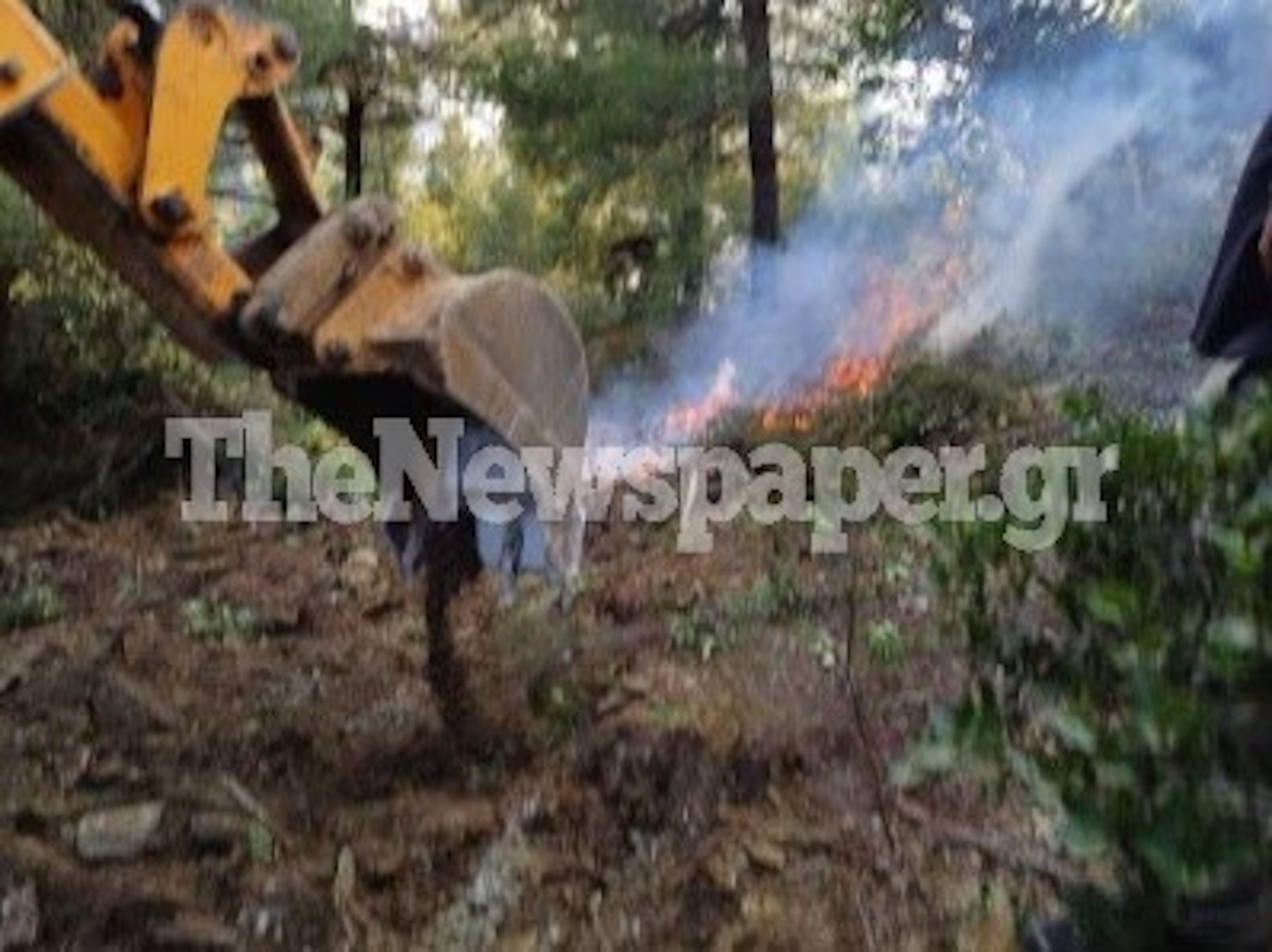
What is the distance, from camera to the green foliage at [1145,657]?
6.54 feet

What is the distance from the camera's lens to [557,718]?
518 centimetres

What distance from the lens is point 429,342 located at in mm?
4055

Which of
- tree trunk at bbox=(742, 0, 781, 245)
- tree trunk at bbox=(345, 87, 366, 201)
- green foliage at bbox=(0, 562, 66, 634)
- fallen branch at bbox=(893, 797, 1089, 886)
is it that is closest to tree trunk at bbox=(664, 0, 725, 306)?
tree trunk at bbox=(742, 0, 781, 245)

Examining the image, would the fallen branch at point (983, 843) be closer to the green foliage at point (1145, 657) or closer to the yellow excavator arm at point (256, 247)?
the green foliage at point (1145, 657)

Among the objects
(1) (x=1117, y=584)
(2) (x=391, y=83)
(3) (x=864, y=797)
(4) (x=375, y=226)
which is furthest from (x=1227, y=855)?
(2) (x=391, y=83)

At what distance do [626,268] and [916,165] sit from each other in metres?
2.94

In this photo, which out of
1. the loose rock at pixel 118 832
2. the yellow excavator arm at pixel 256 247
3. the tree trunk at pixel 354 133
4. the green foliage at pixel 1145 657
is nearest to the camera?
the green foliage at pixel 1145 657

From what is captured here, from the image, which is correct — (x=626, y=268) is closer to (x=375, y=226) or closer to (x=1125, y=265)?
(x=1125, y=265)

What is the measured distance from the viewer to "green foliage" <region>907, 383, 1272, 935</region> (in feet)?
6.54

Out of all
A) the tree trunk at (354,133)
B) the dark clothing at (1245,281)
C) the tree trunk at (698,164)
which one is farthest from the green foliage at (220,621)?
the tree trunk at (698,164)

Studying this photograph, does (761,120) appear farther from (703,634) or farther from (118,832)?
(118,832)

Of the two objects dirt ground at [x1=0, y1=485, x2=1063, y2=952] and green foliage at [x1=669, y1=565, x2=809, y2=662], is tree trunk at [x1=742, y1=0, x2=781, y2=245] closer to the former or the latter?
dirt ground at [x1=0, y1=485, x2=1063, y2=952]

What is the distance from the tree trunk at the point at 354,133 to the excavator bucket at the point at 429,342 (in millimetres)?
8228

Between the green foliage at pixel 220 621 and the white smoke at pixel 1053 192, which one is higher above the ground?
the white smoke at pixel 1053 192
